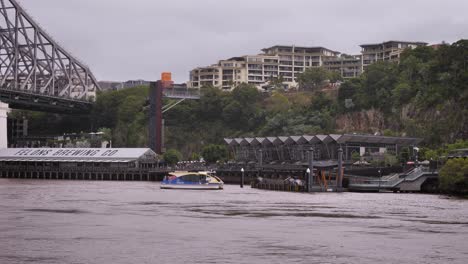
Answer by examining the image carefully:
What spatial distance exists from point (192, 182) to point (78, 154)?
60934 mm

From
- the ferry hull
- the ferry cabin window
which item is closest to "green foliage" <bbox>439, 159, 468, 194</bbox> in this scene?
the ferry hull

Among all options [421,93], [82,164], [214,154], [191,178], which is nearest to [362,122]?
[421,93]

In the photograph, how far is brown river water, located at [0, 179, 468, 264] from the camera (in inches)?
1550

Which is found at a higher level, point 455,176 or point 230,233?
point 455,176

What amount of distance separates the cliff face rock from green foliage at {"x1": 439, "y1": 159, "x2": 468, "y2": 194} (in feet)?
248

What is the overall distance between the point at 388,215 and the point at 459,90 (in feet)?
282

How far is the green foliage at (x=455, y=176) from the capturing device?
300 feet

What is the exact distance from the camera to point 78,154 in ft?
561

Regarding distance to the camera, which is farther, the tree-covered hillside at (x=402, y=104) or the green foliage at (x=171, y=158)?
the green foliage at (x=171, y=158)

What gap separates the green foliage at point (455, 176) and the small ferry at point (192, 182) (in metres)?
29.8

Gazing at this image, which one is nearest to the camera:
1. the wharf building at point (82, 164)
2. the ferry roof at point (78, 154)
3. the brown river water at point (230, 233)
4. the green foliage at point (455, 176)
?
the brown river water at point (230, 233)

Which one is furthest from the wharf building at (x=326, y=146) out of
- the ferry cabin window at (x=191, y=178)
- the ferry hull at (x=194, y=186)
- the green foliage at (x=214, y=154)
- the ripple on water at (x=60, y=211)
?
the ripple on water at (x=60, y=211)

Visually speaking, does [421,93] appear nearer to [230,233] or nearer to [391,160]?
[391,160]

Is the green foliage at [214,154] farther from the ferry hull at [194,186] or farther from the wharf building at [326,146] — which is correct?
the ferry hull at [194,186]
